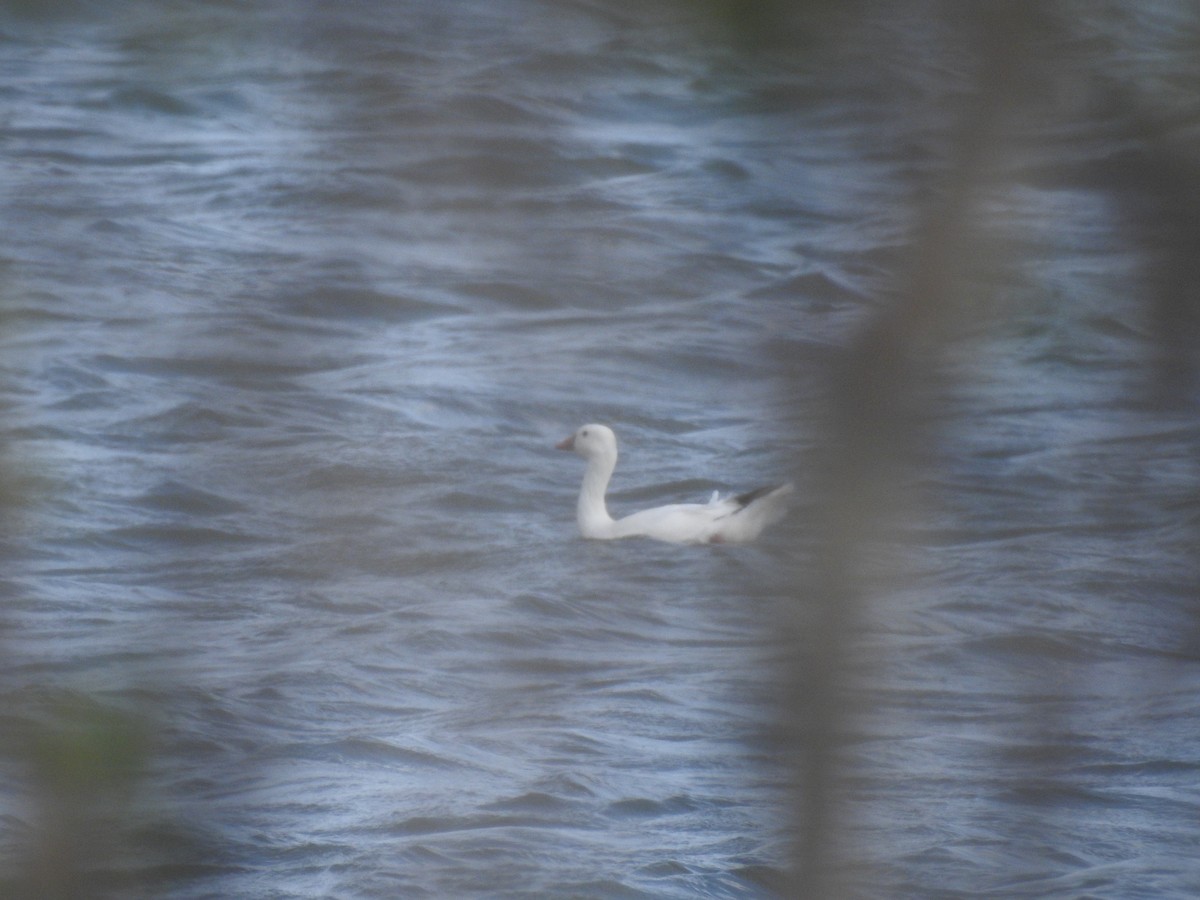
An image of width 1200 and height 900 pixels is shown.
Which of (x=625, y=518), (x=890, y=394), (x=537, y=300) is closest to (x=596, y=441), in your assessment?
(x=625, y=518)

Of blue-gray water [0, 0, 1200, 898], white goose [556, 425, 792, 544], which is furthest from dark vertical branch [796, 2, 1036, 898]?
white goose [556, 425, 792, 544]

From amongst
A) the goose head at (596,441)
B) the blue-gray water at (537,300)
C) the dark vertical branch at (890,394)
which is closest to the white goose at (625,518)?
the goose head at (596,441)

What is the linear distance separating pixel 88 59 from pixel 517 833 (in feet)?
6.30

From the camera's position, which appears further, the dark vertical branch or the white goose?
the white goose

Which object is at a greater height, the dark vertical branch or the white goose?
the dark vertical branch

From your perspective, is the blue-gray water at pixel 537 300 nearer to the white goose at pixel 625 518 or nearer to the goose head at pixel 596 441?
the white goose at pixel 625 518

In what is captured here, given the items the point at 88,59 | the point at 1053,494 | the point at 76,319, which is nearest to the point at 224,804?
the point at 76,319

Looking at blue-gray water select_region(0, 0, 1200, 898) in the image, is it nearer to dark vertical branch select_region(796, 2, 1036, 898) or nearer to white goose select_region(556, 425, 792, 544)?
dark vertical branch select_region(796, 2, 1036, 898)

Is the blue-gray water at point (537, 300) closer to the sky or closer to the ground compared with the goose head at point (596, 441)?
closer to the sky

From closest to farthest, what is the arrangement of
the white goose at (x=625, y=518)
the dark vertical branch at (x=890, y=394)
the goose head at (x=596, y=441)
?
the dark vertical branch at (x=890, y=394) → the white goose at (x=625, y=518) → the goose head at (x=596, y=441)

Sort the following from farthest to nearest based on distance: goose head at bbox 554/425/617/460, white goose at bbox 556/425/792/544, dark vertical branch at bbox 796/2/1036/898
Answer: goose head at bbox 554/425/617/460 → white goose at bbox 556/425/792/544 → dark vertical branch at bbox 796/2/1036/898

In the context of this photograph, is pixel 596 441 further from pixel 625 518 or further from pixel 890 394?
pixel 890 394

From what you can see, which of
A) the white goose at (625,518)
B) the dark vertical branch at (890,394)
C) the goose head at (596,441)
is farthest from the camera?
the goose head at (596,441)

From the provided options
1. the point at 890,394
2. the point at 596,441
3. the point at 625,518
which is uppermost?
the point at 890,394
